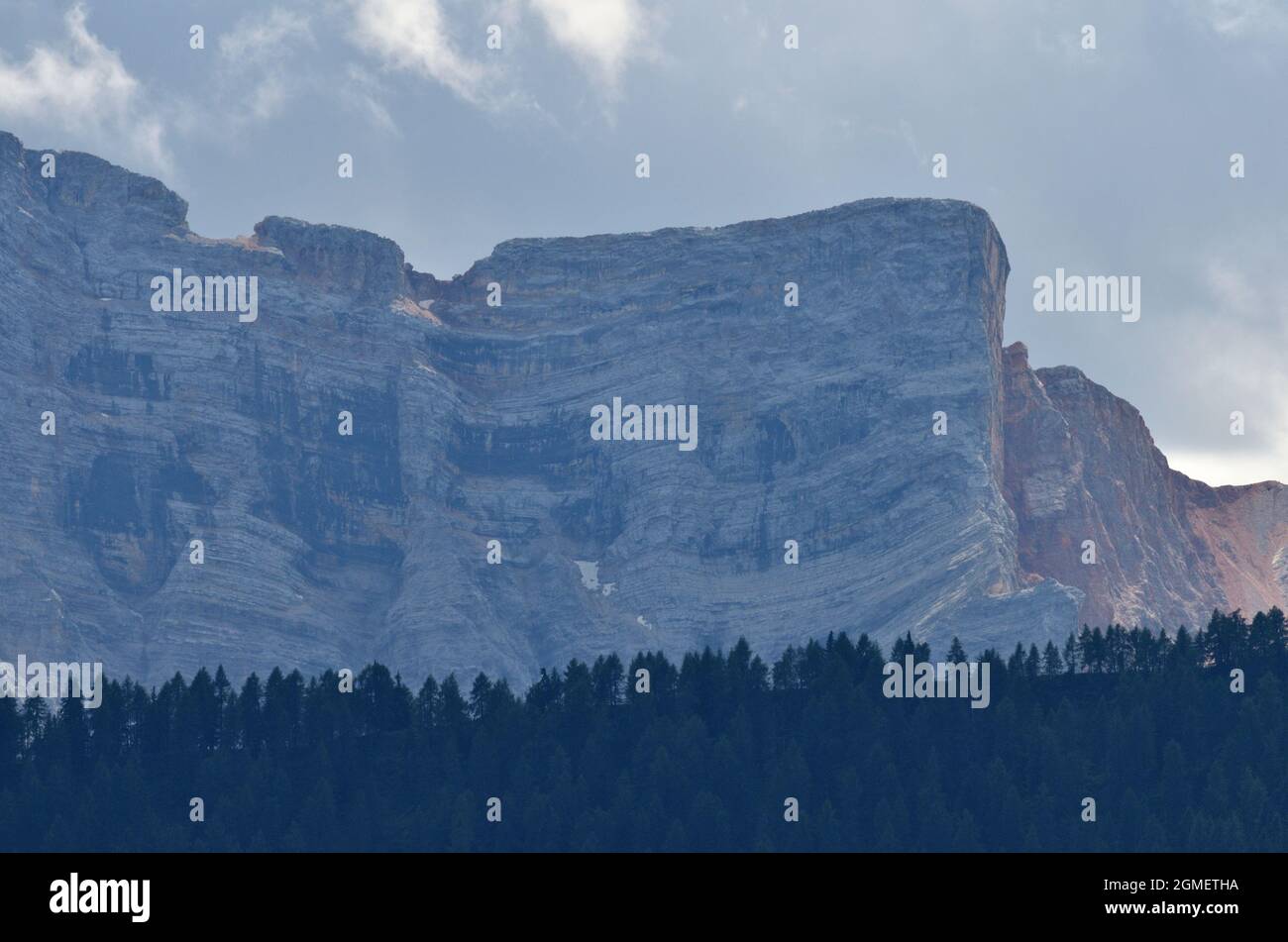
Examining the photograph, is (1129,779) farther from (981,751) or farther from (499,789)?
(499,789)

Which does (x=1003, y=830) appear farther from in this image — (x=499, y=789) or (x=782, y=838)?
(x=499, y=789)

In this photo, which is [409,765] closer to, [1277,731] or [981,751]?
[981,751]
